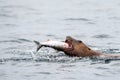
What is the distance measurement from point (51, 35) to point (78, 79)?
6.57 m

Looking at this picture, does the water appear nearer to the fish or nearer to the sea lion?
the sea lion

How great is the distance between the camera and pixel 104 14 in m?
25.5

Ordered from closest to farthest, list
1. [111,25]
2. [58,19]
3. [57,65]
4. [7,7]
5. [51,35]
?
[57,65] < [51,35] < [111,25] < [58,19] < [7,7]

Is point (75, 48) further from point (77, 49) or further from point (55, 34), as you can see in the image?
point (55, 34)

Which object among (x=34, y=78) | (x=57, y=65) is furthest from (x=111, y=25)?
(x=34, y=78)

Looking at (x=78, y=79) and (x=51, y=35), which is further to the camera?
(x=51, y=35)

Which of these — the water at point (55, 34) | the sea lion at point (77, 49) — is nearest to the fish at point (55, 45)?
the sea lion at point (77, 49)

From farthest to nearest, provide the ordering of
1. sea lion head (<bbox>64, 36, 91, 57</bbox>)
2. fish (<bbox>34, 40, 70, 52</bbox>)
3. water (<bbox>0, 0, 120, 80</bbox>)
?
sea lion head (<bbox>64, 36, 91, 57</bbox>) → fish (<bbox>34, 40, 70, 52</bbox>) → water (<bbox>0, 0, 120, 80</bbox>)

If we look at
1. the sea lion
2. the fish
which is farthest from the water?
the fish

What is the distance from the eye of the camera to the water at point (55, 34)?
14906mm

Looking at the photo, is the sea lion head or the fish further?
the sea lion head

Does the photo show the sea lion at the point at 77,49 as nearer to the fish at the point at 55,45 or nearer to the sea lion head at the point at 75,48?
the sea lion head at the point at 75,48

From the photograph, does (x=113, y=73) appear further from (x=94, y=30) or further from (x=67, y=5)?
(x=67, y=5)

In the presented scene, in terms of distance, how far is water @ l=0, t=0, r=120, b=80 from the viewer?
48.9 feet
